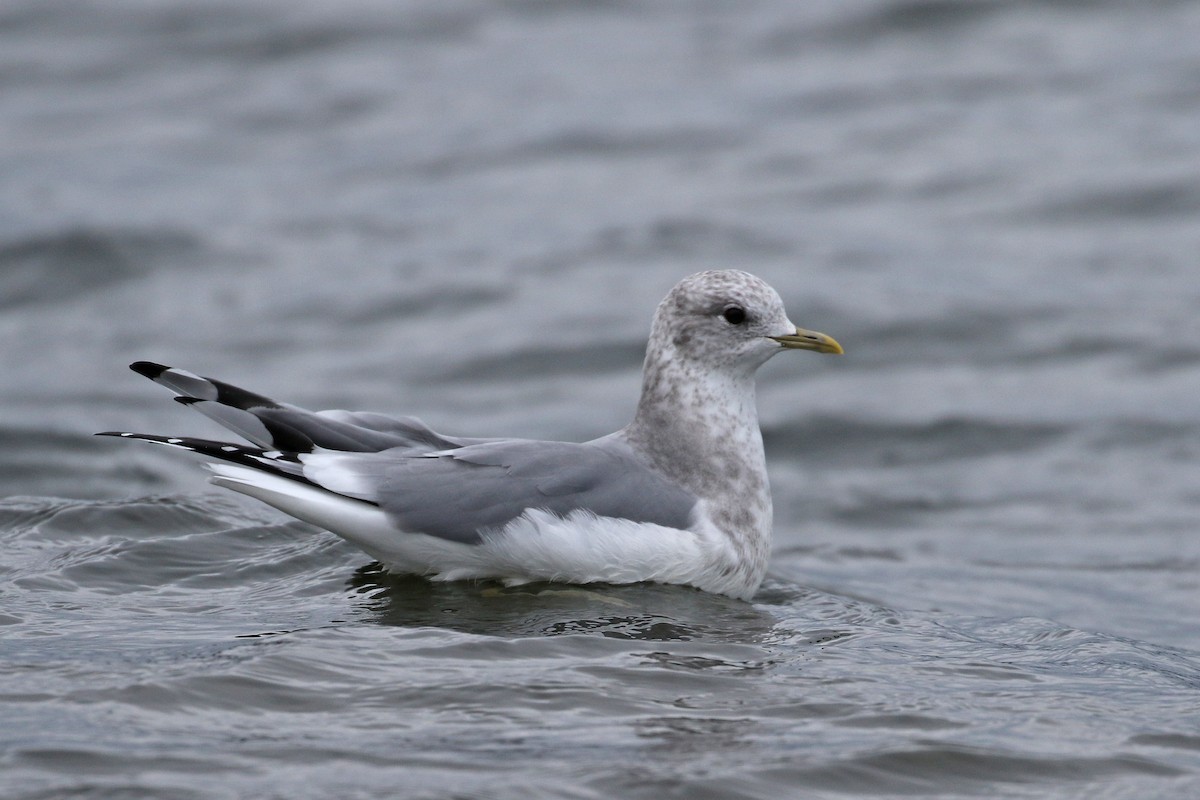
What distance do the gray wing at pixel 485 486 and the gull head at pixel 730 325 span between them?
2.51ft

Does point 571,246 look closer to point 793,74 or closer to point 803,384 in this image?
point 803,384

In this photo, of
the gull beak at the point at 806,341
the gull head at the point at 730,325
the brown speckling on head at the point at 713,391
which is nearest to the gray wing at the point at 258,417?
the brown speckling on head at the point at 713,391

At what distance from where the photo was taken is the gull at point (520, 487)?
589 centimetres

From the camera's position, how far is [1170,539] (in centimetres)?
948

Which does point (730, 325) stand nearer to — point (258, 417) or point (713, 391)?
point (713, 391)

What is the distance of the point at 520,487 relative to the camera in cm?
600

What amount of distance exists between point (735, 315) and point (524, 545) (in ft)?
4.69

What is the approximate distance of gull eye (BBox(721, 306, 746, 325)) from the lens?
6742mm

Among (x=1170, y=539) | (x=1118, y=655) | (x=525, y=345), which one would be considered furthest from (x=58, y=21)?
(x=1118, y=655)

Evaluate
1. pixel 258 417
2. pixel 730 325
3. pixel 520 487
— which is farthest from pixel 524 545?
pixel 730 325

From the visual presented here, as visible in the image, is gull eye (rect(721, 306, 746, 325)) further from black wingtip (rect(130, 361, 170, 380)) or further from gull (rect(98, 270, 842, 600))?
black wingtip (rect(130, 361, 170, 380))

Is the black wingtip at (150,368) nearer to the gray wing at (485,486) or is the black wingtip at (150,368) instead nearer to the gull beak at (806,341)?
the gray wing at (485,486)

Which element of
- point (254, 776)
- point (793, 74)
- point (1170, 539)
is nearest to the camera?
point (254, 776)

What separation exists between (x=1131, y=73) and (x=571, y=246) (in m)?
7.02
